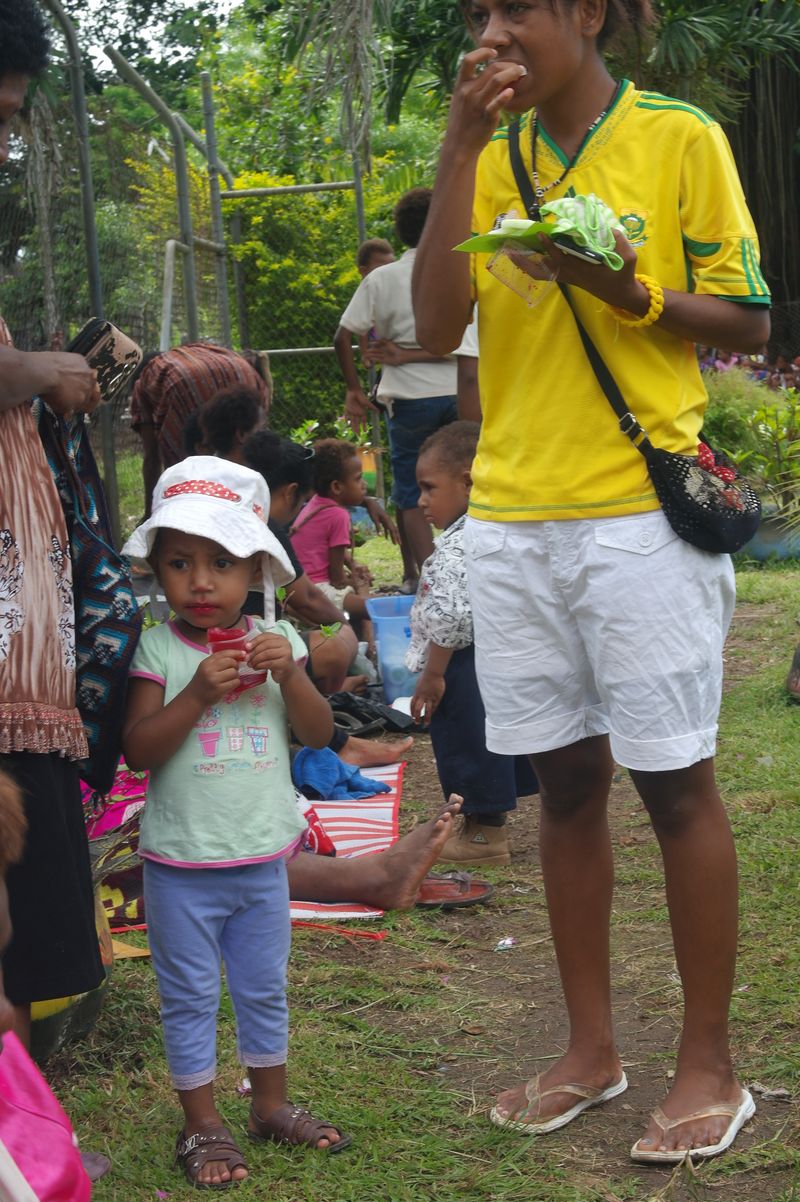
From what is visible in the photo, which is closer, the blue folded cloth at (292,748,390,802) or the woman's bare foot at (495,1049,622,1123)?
the woman's bare foot at (495,1049,622,1123)

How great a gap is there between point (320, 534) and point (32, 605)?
4890 millimetres

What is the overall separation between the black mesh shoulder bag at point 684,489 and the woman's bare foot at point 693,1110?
39.6 inches

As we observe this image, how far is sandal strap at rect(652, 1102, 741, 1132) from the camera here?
259cm

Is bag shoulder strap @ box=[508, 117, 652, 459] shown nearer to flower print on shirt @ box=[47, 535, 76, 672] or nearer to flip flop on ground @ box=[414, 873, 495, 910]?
flower print on shirt @ box=[47, 535, 76, 672]

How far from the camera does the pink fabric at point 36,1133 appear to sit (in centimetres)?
191

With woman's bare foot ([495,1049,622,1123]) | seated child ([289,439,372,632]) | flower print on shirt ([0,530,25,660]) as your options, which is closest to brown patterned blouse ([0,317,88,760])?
flower print on shirt ([0,530,25,660])

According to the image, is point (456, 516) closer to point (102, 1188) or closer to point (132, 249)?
point (102, 1188)

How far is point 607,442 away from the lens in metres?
2.52

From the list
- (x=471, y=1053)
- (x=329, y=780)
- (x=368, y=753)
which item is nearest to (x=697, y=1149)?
(x=471, y=1053)

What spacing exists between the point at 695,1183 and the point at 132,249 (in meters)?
6.45

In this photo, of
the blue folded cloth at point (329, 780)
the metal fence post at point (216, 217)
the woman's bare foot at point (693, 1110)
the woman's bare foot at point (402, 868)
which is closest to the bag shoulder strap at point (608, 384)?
the woman's bare foot at point (693, 1110)

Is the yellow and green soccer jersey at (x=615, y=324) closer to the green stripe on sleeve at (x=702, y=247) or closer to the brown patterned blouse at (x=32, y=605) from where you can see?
the green stripe on sleeve at (x=702, y=247)

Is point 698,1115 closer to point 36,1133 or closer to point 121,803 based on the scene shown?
point 36,1133

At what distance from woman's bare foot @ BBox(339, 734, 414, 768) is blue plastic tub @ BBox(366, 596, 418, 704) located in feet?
1.58
